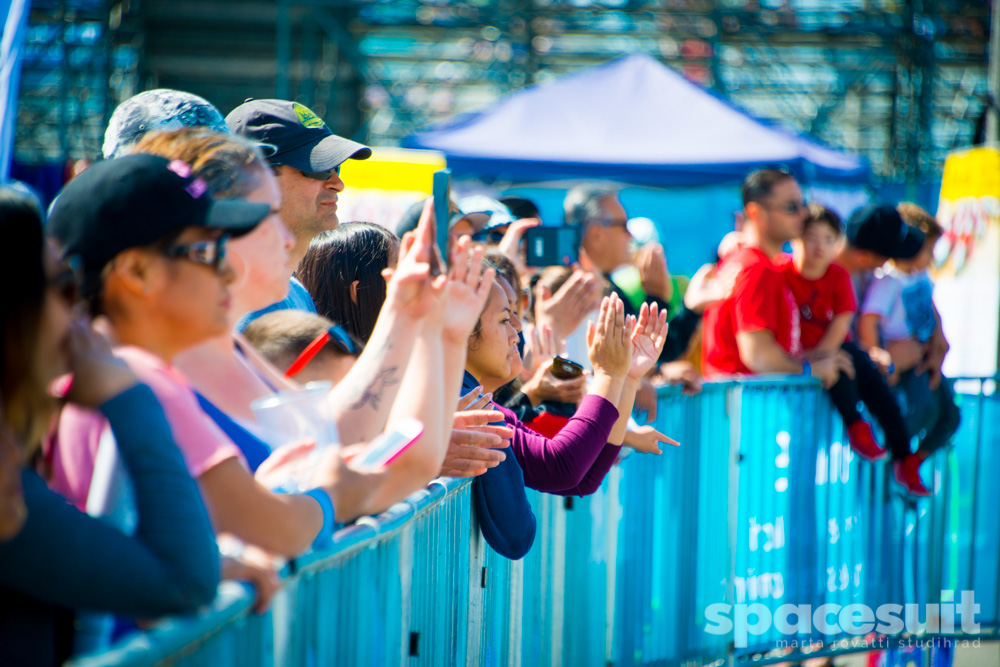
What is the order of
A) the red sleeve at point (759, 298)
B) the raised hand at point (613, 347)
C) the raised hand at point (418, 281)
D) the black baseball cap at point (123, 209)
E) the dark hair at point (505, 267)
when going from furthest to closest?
the red sleeve at point (759, 298) → the dark hair at point (505, 267) → the raised hand at point (613, 347) → the raised hand at point (418, 281) → the black baseball cap at point (123, 209)

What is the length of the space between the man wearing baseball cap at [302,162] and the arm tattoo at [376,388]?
3.67ft

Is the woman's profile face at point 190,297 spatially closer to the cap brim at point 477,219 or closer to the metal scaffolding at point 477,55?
the cap brim at point 477,219

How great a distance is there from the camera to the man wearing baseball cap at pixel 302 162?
2.98 metres

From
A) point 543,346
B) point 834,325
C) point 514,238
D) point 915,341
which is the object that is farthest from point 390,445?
point 915,341

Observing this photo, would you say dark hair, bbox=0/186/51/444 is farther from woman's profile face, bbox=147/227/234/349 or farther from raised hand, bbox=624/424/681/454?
raised hand, bbox=624/424/681/454

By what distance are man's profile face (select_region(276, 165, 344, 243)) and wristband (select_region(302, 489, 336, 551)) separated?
1.39 metres

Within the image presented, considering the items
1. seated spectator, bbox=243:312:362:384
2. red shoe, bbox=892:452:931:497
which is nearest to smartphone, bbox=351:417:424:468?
seated spectator, bbox=243:312:362:384

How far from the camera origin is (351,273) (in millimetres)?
2787

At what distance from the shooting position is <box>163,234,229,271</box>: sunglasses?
157 centimetres

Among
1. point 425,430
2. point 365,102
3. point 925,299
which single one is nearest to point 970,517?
point 925,299

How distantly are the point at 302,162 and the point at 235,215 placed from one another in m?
1.43

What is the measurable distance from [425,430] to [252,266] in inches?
16.4

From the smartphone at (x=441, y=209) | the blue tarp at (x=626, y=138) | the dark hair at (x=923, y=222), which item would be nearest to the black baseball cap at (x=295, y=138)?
the smartphone at (x=441, y=209)

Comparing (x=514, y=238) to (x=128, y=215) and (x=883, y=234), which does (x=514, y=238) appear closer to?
(x=883, y=234)
